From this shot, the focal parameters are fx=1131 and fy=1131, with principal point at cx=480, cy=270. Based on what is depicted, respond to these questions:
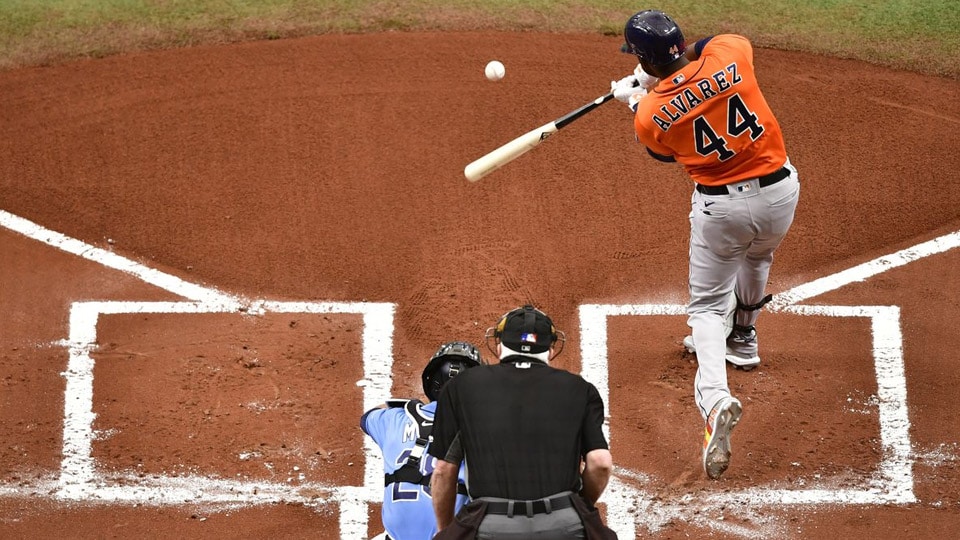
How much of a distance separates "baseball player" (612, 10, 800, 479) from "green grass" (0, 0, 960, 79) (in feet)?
11.1

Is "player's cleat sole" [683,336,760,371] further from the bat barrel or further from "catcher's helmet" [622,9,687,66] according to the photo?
"catcher's helmet" [622,9,687,66]

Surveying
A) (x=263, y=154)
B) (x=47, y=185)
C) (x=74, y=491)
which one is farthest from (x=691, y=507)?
(x=47, y=185)

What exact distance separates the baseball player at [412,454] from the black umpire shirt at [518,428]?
50 centimetres

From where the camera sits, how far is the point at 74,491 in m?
6.64

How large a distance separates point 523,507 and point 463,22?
19.2 ft

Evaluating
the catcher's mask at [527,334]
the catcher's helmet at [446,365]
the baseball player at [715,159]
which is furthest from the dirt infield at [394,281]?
the catcher's mask at [527,334]

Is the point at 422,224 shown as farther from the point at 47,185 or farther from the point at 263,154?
the point at 47,185

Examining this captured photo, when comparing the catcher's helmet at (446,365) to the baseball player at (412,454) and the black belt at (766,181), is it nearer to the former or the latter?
the baseball player at (412,454)

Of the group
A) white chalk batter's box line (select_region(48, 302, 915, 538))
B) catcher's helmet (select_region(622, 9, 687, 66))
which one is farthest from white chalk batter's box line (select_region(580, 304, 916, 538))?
catcher's helmet (select_region(622, 9, 687, 66))

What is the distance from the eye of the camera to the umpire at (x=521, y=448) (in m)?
4.91

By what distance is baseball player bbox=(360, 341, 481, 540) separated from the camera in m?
5.54

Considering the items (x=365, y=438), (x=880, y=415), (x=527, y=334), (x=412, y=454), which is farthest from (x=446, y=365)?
(x=880, y=415)

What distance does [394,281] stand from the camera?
7.80 m

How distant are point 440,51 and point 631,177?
82.2 inches
